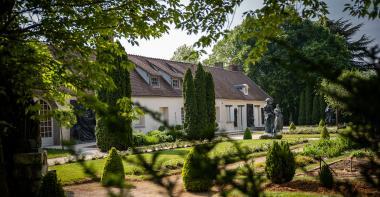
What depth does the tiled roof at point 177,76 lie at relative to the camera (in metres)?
27.0

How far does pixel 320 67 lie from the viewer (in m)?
1.52

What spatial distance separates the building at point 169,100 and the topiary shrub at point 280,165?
1009 cm

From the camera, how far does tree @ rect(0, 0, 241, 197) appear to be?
554cm

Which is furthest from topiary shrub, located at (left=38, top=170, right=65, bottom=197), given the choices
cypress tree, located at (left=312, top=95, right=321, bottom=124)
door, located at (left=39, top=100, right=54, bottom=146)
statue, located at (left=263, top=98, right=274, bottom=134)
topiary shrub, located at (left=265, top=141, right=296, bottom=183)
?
cypress tree, located at (left=312, top=95, right=321, bottom=124)

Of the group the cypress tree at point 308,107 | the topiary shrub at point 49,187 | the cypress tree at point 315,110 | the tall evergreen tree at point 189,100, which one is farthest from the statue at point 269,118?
the topiary shrub at point 49,187

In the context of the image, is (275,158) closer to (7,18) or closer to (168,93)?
(7,18)

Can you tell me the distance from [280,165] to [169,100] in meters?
20.2

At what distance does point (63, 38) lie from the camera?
5.78 meters

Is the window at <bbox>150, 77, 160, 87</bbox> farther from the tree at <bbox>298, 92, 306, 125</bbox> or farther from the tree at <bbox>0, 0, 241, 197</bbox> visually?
the tree at <bbox>298, 92, 306, 125</bbox>

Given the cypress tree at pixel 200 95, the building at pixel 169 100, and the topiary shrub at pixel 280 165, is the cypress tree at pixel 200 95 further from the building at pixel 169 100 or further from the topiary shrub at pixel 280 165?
the topiary shrub at pixel 280 165

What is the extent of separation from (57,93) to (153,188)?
4.02 meters

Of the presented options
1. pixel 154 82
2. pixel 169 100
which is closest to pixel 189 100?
pixel 169 100

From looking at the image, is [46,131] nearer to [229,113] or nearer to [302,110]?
[229,113]

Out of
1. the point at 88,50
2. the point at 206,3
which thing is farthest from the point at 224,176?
the point at 88,50
